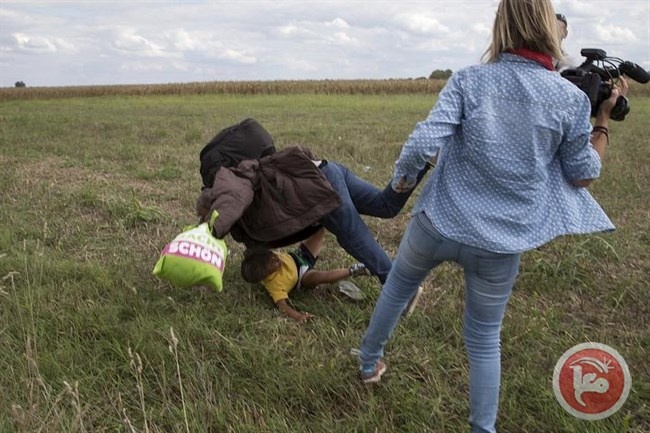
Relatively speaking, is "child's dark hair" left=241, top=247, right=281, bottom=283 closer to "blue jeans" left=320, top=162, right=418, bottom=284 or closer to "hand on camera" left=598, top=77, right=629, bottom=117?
"blue jeans" left=320, top=162, right=418, bottom=284

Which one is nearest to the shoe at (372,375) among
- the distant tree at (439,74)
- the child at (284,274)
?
the child at (284,274)

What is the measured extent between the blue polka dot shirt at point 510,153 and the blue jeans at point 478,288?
7 centimetres

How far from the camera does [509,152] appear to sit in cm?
204

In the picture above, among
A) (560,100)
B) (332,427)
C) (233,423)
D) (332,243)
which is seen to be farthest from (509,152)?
(332,243)

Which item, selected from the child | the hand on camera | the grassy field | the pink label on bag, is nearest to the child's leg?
the child

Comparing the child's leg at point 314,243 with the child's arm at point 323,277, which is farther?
the child's leg at point 314,243

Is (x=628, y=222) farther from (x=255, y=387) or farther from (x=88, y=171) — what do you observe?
(x=88, y=171)

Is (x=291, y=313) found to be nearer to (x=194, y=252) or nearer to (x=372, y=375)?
(x=372, y=375)

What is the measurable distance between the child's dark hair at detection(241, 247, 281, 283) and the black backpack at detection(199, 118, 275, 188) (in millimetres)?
476

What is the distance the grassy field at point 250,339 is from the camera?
2.44 metres

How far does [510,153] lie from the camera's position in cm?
204

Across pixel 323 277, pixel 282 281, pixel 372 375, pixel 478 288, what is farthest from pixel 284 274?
pixel 478 288

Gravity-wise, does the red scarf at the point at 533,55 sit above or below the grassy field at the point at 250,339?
above

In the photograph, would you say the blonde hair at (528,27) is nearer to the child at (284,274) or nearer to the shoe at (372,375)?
the shoe at (372,375)
